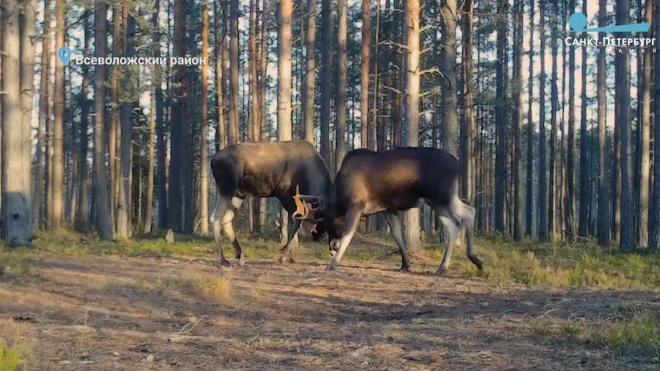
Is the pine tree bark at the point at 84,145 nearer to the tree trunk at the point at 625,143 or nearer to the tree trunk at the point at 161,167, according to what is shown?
the tree trunk at the point at 161,167

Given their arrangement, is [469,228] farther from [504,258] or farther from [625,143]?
[625,143]

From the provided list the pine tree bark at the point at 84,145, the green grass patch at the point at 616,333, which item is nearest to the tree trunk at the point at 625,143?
the green grass patch at the point at 616,333

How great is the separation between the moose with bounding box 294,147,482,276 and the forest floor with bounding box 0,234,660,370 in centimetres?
79

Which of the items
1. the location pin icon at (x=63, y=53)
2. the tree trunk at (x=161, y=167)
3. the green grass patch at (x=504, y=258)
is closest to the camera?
the green grass patch at (x=504, y=258)

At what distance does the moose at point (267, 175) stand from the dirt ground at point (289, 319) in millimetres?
1196

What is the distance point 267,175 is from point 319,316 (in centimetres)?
547

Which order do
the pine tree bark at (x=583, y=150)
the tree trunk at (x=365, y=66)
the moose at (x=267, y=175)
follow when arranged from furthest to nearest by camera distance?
the pine tree bark at (x=583, y=150) < the tree trunk at (x=365, y=66) < the moose at (x=267, y=175)

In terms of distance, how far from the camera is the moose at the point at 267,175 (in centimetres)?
1408

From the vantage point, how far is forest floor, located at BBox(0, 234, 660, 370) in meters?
5.64

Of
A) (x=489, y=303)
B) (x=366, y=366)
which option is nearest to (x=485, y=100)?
(x=489, y=303)

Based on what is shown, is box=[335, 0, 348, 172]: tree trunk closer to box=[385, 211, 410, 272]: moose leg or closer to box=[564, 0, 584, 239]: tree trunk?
box=[385, 211, 410, 272]: moose leg

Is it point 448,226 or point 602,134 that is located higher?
point 602,134

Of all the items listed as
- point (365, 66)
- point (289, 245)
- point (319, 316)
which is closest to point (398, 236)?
point (289, 245)

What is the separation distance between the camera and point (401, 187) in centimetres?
1289
